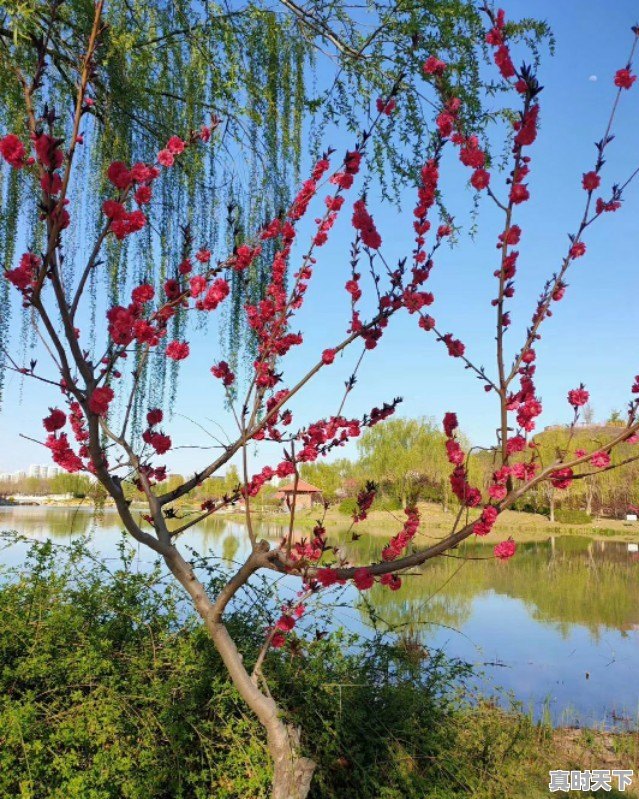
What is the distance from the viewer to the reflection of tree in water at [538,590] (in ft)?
24.1

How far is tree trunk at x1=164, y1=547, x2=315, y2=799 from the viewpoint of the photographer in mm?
1786

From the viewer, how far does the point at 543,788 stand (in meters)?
2.91

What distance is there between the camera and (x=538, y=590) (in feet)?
32.1

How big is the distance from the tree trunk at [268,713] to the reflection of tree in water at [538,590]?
314 centimetres

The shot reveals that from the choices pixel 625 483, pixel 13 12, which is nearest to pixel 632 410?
pixel 13 12

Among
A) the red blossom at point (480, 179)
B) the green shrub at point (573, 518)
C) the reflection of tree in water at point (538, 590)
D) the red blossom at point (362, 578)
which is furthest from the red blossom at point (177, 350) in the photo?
the green shrub at point (573, 518)

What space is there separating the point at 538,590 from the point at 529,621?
7.86 feet

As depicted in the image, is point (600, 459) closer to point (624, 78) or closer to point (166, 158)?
point (624, 78)

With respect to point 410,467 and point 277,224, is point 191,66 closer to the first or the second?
point 277,224

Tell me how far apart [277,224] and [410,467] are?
74.4 ft

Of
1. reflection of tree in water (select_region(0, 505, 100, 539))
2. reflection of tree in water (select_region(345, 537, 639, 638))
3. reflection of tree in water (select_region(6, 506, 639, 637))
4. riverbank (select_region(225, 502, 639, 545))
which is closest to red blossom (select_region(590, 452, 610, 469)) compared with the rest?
reflection of tree in water (select_region(0, 505, 100, 539))

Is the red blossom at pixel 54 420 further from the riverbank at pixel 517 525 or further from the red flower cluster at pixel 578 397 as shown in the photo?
the riverbank at pixel 517 525

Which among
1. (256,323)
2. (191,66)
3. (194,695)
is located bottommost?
(194,695)

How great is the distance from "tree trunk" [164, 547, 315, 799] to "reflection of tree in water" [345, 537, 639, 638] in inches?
124
